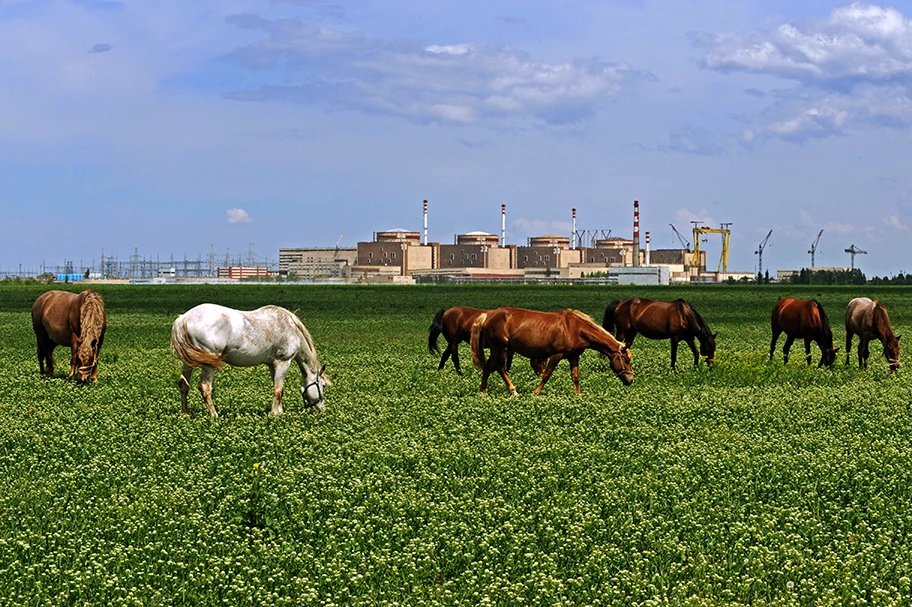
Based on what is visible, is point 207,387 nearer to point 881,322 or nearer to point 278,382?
point 278,382

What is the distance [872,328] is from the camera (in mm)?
25500

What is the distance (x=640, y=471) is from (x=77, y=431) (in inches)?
318

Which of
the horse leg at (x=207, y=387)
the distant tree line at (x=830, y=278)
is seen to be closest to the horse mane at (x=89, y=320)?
the horse leg at (x=207, y=387)

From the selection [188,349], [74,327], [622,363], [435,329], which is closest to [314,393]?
[188,349]

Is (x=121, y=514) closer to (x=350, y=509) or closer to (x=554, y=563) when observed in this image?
(x=350, y=509)

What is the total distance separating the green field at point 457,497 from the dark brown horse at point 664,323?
4724 millimetres

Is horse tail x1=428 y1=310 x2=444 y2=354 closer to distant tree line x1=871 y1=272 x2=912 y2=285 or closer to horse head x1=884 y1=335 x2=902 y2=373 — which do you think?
horse head x1=884 y1=335 x2=902 y2=373

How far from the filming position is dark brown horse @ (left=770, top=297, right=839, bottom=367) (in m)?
25.5

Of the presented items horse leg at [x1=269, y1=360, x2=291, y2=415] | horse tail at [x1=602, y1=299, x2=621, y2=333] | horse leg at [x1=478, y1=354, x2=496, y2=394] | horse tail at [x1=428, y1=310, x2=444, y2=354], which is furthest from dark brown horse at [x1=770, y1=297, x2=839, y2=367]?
horse leg at [x1=269, y1=360, x2=291, y2=415]

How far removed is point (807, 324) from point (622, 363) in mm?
8152

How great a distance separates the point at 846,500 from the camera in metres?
11.8

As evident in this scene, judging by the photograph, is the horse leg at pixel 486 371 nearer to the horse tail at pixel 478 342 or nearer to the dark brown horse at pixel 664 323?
the horse tail at pixel 478 342

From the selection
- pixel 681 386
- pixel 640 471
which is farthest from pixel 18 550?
pixel 681 386

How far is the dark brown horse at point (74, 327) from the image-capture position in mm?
20859
